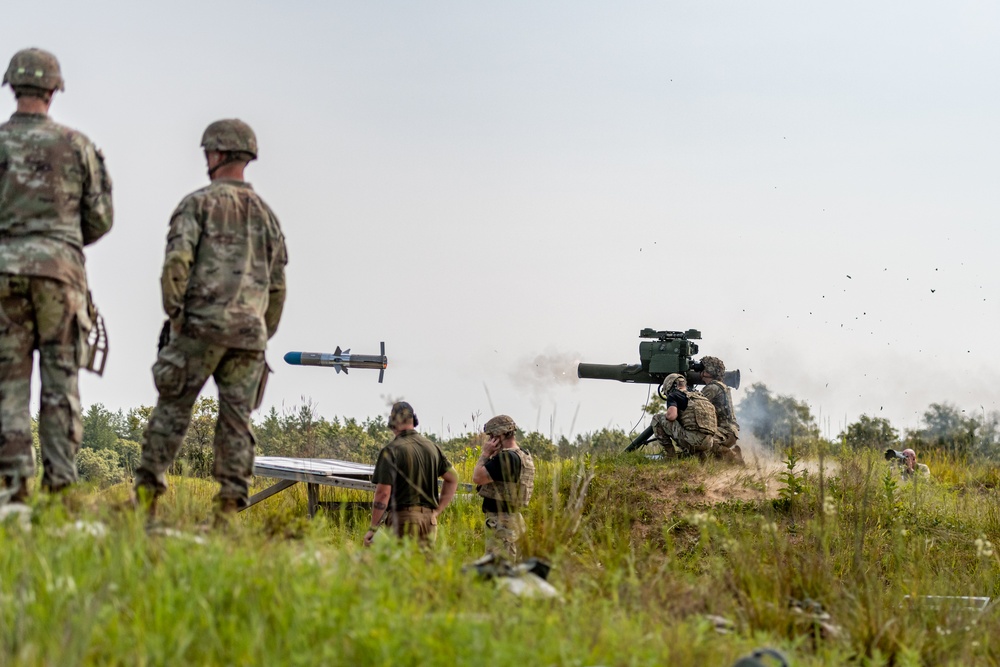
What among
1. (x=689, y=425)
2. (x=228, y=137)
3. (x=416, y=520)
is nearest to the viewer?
(x=228, y=137)

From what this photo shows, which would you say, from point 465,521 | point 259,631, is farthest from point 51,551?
point 465,521

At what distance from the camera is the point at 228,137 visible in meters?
7.38

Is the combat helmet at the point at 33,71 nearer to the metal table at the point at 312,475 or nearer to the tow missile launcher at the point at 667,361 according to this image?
the metal table at the point at 312,475

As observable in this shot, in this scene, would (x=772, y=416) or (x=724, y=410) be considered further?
(x=772, y=416)

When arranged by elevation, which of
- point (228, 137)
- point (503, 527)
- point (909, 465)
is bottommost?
point (503, 527)

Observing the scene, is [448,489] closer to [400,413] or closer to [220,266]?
[400,413]

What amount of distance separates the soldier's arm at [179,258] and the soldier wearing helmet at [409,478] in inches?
112

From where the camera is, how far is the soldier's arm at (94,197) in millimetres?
7277

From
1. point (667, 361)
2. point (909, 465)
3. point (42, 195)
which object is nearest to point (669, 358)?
point (667, 361)

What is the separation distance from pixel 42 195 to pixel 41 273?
0.48 m

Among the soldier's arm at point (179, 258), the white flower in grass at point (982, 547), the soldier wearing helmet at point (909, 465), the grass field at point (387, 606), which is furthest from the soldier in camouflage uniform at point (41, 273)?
the soldier wearing helmet at point (909, 465)

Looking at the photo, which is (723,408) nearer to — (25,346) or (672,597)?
(672,597)

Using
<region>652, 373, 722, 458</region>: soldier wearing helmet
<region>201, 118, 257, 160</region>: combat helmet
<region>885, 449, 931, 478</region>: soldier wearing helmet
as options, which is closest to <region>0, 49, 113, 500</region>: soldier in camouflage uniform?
<region>201, 118, 257, 160</region>: combat helmet

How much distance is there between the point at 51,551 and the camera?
5.46 metres
